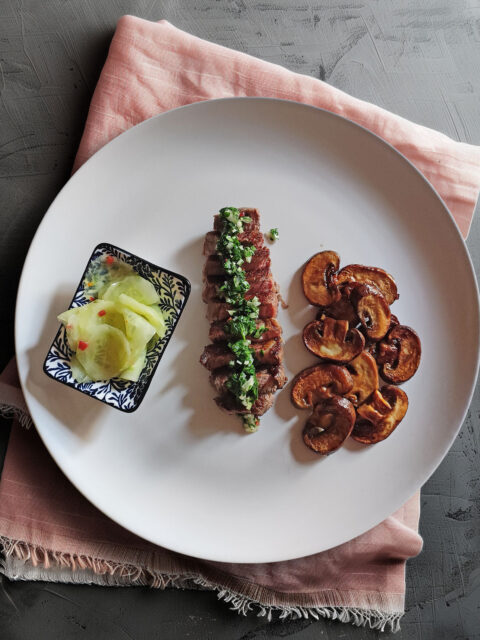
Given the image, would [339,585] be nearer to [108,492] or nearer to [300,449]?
[300,449]

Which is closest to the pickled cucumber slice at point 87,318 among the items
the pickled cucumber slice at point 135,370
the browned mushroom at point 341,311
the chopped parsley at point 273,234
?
the pickled cucumber slice at point 135,370

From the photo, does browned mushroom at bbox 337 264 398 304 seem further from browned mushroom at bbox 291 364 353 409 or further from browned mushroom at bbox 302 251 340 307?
browned mushroom at bbox 291 364 353 409

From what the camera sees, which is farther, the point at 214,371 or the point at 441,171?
the point at 441,171

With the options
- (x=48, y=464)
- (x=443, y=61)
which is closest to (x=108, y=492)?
(x=48, y=464)

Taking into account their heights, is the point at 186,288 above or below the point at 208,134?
below

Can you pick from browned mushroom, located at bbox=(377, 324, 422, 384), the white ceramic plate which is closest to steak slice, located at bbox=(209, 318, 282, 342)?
the white ceramic plate

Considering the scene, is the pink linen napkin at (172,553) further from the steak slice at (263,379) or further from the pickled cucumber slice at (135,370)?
the steak slice at (263,379)
